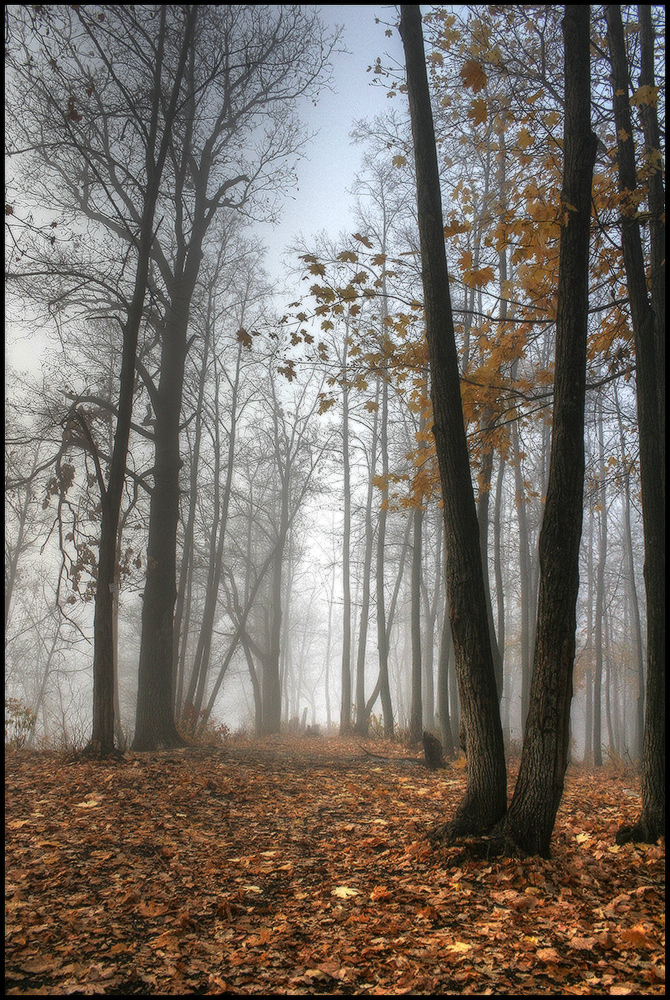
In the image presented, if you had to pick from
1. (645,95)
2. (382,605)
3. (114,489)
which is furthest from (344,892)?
(382,605)

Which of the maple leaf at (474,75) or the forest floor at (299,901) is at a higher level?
the maple leaf at (474,75)

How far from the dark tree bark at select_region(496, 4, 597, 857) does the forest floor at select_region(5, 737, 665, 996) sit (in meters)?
0.40

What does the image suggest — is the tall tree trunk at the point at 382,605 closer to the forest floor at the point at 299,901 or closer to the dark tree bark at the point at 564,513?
the forest floor at the point at 299,901

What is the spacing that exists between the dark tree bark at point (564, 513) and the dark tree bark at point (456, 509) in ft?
0.78

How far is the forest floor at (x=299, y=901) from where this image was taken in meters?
→ 2.61

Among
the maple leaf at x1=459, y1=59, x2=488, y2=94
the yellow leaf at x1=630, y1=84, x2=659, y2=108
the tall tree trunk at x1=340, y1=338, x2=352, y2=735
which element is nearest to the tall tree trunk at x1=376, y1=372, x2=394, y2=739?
the tall tree trunk at x1=340, y1=338, x2=352, y2=735

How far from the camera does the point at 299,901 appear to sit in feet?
11.1

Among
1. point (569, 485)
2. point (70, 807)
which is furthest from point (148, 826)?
point (569, 485)

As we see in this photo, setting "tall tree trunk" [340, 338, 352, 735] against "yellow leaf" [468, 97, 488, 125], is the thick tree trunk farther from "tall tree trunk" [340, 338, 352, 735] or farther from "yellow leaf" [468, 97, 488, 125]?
"tall tree trunk" [340, 338, 352, 735]

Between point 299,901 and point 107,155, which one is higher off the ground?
point 107,155

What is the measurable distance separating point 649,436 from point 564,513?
4.57ft

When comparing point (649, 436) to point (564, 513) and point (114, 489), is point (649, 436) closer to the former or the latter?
point (564, 513)

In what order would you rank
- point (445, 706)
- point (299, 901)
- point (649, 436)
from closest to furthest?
point (299, 901)
point (649, 436)
point (445, 706)

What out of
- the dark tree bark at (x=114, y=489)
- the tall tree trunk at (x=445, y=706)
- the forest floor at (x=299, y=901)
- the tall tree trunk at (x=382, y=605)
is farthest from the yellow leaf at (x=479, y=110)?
the tall tree trunk at (x=382, y=605)
